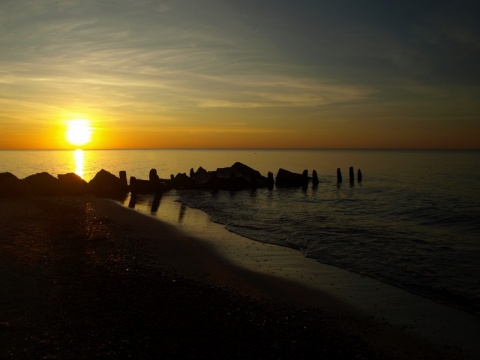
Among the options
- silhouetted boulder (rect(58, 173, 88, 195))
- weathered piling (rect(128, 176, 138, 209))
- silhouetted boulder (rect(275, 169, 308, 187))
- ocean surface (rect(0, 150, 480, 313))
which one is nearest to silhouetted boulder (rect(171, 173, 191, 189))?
ocean surface (rect(0, 150, 480, 313))

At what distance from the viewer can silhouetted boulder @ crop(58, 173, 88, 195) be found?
90.0 feet

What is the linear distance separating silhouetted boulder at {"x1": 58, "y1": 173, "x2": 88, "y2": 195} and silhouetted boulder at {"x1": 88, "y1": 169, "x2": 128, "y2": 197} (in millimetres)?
880

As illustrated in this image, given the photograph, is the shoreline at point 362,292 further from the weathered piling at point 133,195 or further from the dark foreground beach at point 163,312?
the weathered piling at point 133,195

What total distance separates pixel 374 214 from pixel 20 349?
908 inches

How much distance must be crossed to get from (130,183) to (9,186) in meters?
8.84

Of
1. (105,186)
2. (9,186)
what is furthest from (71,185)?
(9,186)

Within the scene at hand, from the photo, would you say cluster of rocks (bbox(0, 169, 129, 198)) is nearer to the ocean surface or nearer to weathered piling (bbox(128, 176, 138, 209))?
weathered piling (bbox(128, 176, 138, 209))

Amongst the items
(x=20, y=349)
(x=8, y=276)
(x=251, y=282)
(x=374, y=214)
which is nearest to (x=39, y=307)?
(x=20, y=349)

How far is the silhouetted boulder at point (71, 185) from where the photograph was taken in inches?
1079

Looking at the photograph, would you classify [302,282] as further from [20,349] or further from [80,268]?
[20,349]

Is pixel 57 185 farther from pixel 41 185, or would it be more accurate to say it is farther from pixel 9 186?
pixel 9 186

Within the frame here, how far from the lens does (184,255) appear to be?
41.2ft

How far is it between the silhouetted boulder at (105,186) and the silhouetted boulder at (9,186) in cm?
532

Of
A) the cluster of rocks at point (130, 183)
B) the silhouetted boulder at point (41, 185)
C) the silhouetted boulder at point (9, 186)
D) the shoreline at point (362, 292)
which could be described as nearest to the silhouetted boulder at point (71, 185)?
the cluster of rocks at point (130, 183)
